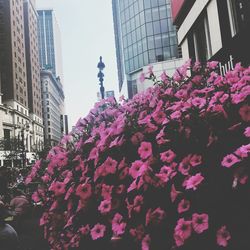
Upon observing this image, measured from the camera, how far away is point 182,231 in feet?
6.17

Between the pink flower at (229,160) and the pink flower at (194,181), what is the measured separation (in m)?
0.13

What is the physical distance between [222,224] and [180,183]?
0.30m

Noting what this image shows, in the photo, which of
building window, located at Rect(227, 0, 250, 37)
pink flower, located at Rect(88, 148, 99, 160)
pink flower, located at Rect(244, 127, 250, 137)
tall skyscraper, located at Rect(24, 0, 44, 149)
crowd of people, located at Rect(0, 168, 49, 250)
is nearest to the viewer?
pink flower, located at Rect(244, 127, 250, 137)

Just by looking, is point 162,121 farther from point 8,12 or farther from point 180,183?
point 8,12

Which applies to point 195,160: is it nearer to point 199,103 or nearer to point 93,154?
point 199,103

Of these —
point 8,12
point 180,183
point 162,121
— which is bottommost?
point 180,183

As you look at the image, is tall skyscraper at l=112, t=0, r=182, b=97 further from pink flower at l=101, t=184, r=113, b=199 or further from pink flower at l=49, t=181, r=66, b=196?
pink flower at l=101, t=184, r=113, b=199

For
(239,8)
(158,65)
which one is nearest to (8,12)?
(158,65)

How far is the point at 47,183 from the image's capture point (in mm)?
3117

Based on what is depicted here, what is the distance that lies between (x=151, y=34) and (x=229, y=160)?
50.1m

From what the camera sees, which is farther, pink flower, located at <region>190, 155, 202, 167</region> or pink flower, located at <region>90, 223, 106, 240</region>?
pink flower, located at <region>90, 223, 106, 240</region>

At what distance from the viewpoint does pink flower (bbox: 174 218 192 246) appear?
1.86m

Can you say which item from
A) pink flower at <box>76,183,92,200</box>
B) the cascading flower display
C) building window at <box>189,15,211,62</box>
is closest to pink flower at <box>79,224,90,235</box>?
the cascading flower display

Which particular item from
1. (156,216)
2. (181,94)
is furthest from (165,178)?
(181,94)
